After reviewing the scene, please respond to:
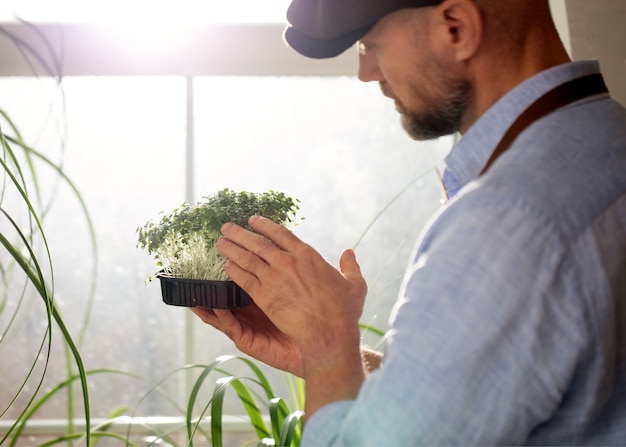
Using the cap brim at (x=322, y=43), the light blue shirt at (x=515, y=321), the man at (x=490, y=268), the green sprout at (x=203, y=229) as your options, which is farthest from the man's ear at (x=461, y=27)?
the green sprout at (x=203, y=229)

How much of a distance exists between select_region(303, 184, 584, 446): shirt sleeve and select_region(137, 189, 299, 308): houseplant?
1.80 feet

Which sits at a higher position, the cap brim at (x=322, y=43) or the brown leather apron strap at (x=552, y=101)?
the cap brim at (x=322, y=43)

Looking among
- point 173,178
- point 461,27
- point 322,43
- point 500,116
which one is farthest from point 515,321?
point 173,178

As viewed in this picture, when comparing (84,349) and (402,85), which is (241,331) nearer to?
(402,85)

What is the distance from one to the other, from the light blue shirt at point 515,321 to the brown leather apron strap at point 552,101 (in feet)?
0.32

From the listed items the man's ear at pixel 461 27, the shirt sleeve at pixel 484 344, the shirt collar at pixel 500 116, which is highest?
the man's ear at pixel 461 27

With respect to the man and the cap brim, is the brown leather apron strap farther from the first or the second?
the cap brim

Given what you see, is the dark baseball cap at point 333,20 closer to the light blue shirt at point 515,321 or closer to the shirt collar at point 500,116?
the shirt collar at point 500,116

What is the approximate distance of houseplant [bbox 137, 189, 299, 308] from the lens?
50.8 inches

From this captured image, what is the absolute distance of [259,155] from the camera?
8.00ft

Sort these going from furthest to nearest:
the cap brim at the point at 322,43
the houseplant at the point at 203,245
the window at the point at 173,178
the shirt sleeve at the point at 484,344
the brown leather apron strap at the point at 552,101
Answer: the window at the point at 173,178 < the houseplant at the point at 203,245 < the cap brim at the point at 322,43 < the brown leather apron strap at the point at 552,101 < the shirt sleeve at the point at 484,344

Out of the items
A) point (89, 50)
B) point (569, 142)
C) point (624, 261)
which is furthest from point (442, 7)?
point (89, 50)

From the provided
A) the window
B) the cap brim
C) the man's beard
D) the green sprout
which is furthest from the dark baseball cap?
the window

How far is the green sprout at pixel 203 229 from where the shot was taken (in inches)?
51.4
